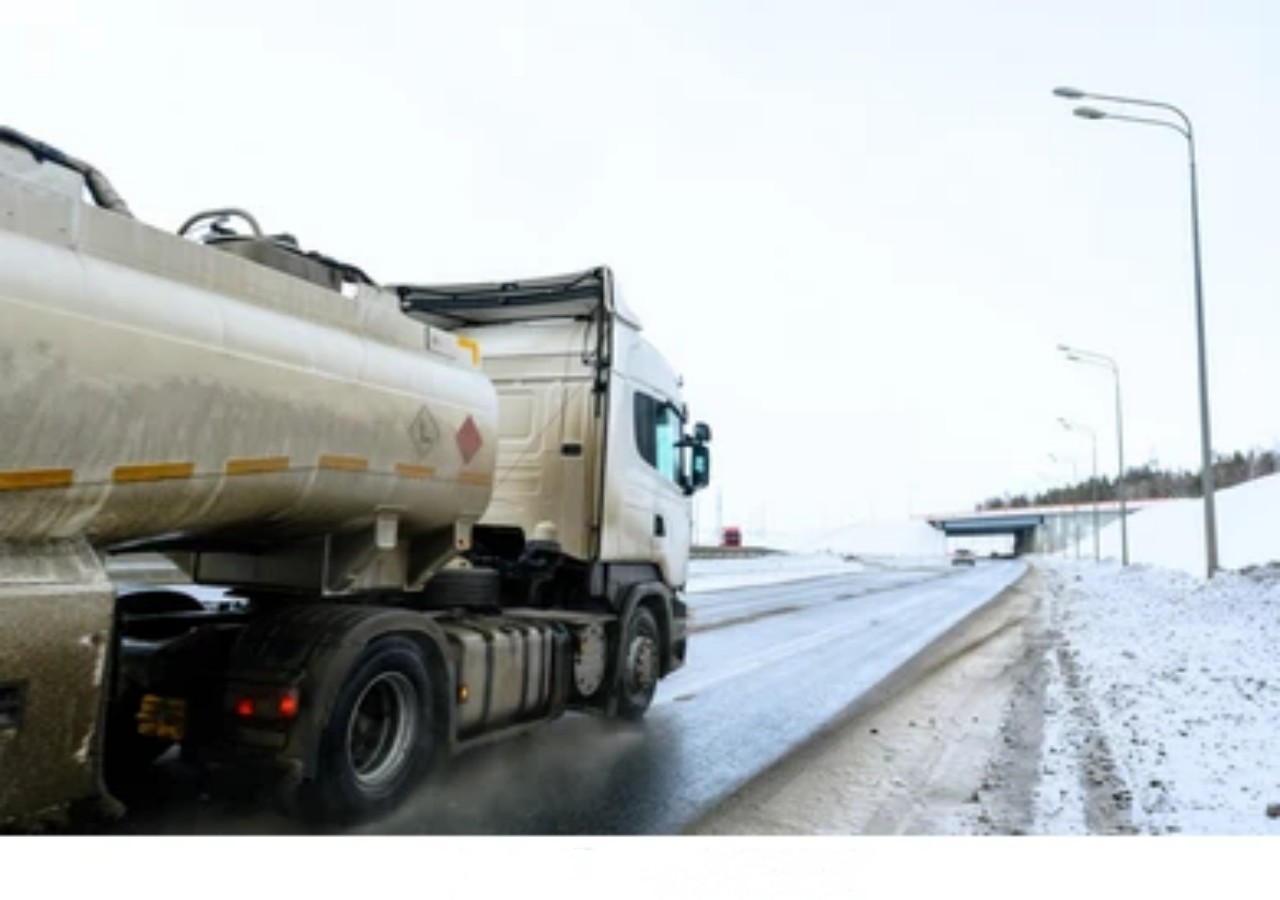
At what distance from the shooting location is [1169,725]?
276 inches

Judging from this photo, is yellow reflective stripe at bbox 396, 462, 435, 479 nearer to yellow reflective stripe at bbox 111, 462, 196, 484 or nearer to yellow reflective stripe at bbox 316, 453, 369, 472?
yellow reflective stripe at bbox 316, 453, 369, 472

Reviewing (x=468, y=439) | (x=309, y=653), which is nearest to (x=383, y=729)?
(x=309, y=653)

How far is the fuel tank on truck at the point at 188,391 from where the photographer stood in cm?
337

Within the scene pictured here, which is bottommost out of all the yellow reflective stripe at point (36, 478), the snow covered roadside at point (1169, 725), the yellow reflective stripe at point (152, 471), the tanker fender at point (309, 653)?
the snow covered roadside at point (1169, 725)

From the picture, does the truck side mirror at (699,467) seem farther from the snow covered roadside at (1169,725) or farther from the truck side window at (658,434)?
the snow covered roadside at (1169,725)

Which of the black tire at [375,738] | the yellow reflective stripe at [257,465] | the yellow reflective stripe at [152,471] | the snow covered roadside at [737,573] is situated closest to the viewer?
the yellow reflective stripe at [152,471]

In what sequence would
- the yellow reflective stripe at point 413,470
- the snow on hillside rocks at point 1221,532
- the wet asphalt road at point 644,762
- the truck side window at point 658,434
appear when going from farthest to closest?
1. the snow on hillside rocks at point 1221,532
2. the truck side window at point 658,434
3. the yellow reflective stripe at point 413,470
4. the wet asphalt road at point 644,762

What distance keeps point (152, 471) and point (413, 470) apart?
1.74 m

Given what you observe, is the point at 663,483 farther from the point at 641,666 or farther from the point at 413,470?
the point at 413,470

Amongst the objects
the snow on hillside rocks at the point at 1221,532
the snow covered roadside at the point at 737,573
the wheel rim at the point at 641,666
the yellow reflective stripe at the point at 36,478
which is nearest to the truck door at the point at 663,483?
the wheel rim at the point at 641,666

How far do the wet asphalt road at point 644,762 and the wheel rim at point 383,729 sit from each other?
0.83 ft

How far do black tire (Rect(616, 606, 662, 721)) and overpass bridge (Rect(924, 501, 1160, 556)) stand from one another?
77.3 meters
